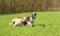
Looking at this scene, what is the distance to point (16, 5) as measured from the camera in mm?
27641

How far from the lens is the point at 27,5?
2792cm

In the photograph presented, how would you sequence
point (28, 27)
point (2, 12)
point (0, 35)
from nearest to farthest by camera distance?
point (0, 35), point (28, 27), point (2, 12)

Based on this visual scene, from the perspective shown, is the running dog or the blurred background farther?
the blurred background

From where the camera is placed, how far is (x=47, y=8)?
28.1 meters

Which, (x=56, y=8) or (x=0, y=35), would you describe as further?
(x=56, y=8)

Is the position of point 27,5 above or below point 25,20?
below

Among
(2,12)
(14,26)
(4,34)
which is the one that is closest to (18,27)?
(14,26)

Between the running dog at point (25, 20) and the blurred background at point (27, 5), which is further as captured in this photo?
the blurred background at point (27, 5)

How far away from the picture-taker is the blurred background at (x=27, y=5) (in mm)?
27469

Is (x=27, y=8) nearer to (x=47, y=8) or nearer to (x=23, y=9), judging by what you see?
(x=23, y=9)

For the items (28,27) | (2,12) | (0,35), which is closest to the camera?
(0,35)

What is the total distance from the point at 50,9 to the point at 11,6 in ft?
15.0

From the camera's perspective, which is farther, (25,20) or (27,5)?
(27,5)

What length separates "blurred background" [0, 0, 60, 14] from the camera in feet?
90.1
